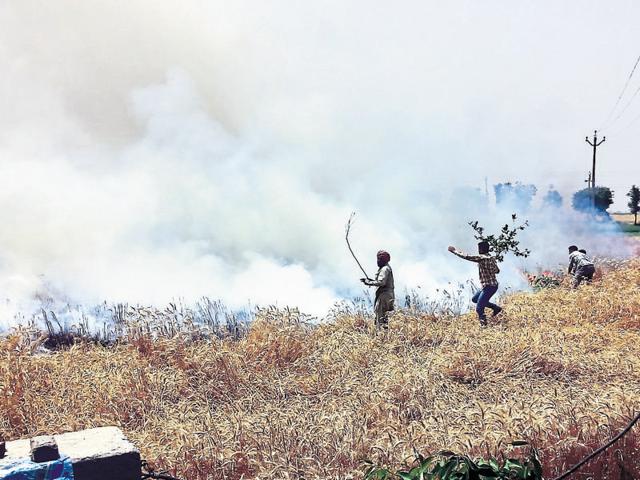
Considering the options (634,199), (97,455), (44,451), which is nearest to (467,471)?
(97,455)

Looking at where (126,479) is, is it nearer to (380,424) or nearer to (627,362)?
(380,424)

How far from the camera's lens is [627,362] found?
8.12 m

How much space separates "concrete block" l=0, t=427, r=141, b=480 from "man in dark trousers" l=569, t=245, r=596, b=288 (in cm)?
1433

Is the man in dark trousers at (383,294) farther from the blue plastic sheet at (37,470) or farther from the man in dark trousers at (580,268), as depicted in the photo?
the blue plastic sheet at (37,470)

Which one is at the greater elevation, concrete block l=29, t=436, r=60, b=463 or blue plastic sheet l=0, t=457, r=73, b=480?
concrete block l=29, t=436, r=60, b=463

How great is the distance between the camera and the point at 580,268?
15.9 m

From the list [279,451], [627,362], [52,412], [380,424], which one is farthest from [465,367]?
[52,412]

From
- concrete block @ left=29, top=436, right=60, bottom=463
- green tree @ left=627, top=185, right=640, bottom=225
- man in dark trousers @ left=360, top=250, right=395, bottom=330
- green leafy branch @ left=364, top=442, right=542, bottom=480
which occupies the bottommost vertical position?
green leafy branch @ left=364, top=442, right=542, bottom=480

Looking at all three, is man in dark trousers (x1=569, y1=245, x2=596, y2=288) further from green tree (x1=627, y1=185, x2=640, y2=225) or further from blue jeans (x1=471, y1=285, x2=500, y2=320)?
green tree (x1=627, y1=185, x2=640, y2=225)

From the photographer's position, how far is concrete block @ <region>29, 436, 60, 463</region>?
2.97m

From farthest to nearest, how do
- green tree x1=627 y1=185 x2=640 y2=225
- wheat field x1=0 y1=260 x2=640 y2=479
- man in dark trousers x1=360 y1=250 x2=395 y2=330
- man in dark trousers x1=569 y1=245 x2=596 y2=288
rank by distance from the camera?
green tree x1=627 y1=185 x2=640 y2=225 < man in dark trousers x1=569 y1=245 x2=596 y2=288 < man in dark trousers x1=360 y1=250 x2=395 y2=330 < wheat field x1=0 y1=260 x2=640 y2=479

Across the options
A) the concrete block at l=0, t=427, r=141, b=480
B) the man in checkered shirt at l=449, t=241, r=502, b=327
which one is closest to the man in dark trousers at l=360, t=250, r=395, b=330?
the man in checkered shirt at l=449, t=241, r=502, b=327

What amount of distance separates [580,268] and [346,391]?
34.9ft

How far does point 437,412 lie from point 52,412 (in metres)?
3.80
